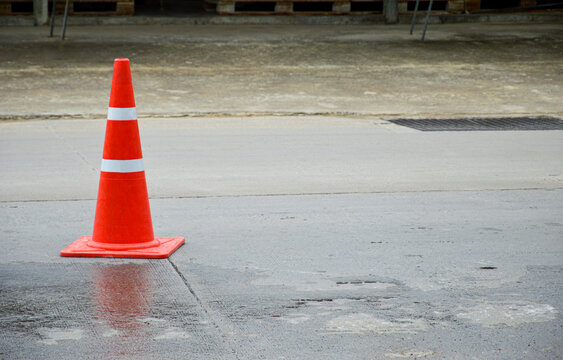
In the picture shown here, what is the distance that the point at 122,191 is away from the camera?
16.5 feet

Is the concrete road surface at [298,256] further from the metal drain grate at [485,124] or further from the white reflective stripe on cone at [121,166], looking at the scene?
the metal drain grate at [485,124]

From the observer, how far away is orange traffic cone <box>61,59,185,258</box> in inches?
197

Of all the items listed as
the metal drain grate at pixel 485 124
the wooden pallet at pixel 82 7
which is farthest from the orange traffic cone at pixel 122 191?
the wooden pallet at pixel 82 7

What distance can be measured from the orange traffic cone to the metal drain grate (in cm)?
539

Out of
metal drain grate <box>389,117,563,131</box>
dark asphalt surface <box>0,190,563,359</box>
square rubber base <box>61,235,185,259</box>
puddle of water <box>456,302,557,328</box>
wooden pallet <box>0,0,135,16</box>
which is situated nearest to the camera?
dark asphalt surface <box>0,190,563,359</box>

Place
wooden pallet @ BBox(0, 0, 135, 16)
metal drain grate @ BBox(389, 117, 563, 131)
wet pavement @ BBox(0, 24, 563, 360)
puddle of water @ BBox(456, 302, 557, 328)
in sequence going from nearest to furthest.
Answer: wet pavement @ BBox(0, 24, 563, 360)
puddle of water @ BBox(456, 302, 557, 328)
metal drain grate @ BBox(389, 117, 563, 131)
wooden pallet @ BBox(0, 0, 135, 16)

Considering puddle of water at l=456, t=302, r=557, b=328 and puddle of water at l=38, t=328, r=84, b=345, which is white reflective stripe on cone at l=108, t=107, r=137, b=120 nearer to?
puddle of water at l=38, t=328, r=84, b=345

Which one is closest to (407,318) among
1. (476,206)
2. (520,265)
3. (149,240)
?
(520,265)

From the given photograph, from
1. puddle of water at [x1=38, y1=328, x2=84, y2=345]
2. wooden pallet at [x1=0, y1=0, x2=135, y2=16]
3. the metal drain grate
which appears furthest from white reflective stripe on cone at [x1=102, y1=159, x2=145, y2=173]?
wooden pallet at [x1=0, y1=0, x2=135, y2=16]

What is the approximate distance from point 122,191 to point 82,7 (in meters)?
14.5

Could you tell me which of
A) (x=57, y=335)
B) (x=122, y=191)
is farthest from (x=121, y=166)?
(x=57, y=335)

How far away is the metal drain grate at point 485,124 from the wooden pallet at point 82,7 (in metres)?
9.41

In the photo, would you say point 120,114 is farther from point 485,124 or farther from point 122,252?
point 485,124

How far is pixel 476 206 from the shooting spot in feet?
20.6
